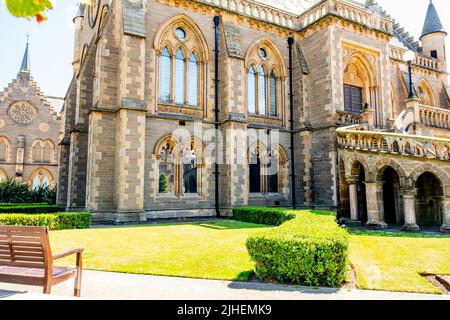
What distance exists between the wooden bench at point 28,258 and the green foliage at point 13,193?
21059 millimetres

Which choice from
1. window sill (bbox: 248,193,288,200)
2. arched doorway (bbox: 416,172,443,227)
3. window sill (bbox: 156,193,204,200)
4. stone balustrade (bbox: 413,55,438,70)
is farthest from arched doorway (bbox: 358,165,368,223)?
stone balustrade (bbox: 413,55,438,70)

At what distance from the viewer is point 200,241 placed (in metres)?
9.55

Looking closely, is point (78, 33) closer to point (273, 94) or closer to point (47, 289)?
point (273, 94)

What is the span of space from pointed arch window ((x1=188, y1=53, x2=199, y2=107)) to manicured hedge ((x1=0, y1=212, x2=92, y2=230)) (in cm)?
876

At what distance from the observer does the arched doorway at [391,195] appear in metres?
15.4

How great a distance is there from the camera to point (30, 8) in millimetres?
1736

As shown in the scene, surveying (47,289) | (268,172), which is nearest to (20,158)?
(268,172)

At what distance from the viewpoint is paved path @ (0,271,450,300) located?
4.68 metres

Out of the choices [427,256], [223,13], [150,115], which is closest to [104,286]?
[427,256]

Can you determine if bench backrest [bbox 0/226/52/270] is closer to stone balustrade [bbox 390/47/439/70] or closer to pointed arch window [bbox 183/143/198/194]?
pointed arch window [bbox 183/143/198/194]

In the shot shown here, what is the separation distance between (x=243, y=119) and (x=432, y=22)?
81.4 ft

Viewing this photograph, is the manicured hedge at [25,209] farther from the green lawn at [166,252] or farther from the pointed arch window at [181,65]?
the pointed arch window at [181,65]

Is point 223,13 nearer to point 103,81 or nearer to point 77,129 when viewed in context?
point 103,81

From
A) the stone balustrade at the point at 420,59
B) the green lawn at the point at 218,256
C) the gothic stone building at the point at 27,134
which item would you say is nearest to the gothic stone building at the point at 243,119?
the green lawn at the point at 218,256
